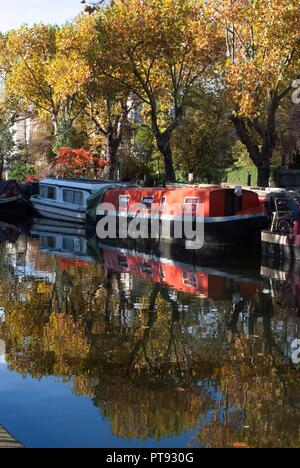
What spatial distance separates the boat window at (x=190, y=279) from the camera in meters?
16.4

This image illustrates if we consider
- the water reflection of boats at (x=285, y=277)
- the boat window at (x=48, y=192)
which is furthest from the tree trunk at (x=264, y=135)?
the boat window at (x=48, y=192)

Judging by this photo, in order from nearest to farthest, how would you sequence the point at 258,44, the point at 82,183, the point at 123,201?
the point at 258,44 < the point at 123,201 < the point at 82,183

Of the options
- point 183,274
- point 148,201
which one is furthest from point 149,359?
point 148,201

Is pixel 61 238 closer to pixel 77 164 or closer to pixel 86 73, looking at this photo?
pixel 86 73

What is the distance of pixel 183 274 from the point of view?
1825 cm

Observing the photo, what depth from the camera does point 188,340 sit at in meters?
10.4

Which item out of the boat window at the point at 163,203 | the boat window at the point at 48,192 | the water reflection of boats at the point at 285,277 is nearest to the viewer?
the water reflection of boats at the point at 285,277

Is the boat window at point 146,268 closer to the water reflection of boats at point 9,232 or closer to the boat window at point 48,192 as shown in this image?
the water reflection of boats at point 9,232

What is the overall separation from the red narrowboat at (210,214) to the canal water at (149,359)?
226 inches

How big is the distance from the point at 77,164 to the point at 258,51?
1917 cm

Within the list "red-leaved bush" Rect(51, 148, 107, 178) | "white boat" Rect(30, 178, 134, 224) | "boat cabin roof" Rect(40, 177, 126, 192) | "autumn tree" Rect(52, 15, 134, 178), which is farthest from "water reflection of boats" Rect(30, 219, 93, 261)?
"autumn tree" Rect(52, 15, 134, 178)

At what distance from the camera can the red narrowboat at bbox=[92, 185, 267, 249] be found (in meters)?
23.7

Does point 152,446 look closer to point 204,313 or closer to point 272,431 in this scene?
point 272,431
